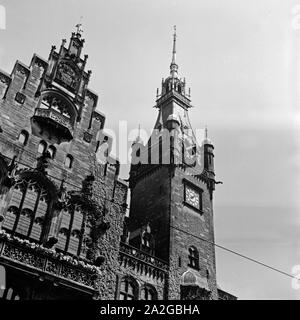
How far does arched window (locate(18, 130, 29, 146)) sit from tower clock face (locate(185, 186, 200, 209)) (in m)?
12.7

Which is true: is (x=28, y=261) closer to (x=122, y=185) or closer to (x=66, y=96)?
(x=122, y=185)

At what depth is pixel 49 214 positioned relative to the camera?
19344mm

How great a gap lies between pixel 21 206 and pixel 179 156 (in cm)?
1493

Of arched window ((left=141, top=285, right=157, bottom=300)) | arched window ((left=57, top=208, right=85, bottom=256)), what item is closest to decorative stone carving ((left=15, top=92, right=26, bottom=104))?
arched window ((left=57, top=208, right=85, bottom=256))

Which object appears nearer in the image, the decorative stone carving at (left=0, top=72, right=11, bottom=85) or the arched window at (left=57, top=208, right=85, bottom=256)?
the arched window at (left=57, top=208, right=85, bottom=256)

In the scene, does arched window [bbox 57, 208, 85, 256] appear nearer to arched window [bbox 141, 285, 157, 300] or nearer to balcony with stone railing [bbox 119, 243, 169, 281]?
balcony with stone railing [bbox 119, 243, 169, 281]

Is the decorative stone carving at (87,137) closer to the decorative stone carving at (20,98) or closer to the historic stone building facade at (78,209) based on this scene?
the historic stone building facade at (78,209)

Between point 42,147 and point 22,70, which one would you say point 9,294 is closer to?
point 42,147

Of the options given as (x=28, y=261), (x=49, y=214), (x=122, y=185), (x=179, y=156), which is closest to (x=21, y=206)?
(x=49, y=214)

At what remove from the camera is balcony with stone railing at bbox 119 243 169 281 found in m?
22.0

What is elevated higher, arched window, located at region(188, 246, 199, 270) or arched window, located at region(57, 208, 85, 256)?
arched window, located at region(188, 246, 199, 270)

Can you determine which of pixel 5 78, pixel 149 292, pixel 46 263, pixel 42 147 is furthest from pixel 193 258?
pixel 5 78

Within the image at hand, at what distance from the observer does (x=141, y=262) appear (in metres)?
22.5

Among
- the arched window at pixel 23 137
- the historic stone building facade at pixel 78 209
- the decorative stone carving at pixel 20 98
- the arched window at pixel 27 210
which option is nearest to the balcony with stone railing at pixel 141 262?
the historic stone building facade at pixel 78 209
